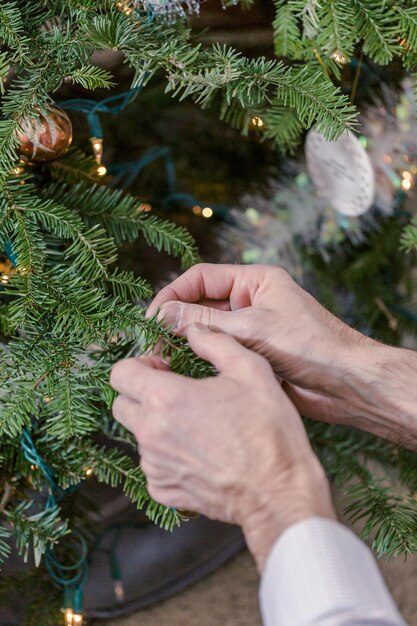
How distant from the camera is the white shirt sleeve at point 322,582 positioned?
42 centimetres

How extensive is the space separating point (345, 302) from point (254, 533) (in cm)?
63

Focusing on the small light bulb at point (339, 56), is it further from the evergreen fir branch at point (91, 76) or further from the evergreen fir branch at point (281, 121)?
the evergreen fir branch at point (91, 76)

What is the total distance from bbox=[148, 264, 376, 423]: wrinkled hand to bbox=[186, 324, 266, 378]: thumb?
36 millimetres

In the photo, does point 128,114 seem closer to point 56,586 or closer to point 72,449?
point 72,449

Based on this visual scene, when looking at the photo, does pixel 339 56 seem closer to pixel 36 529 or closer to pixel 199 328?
pixel 199 328

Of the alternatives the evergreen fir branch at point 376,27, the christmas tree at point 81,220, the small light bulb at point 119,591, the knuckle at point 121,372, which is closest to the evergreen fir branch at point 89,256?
the christmas tree at point 81,220

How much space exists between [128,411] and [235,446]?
100 mm

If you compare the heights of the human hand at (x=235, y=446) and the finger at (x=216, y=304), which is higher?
the human hand at (x=235, y=446)

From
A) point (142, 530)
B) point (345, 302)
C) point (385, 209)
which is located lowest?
point (142, 530)

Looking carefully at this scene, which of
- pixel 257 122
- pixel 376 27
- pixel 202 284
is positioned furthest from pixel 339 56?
pixel 202 284

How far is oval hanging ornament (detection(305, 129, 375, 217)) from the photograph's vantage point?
86 centimetres

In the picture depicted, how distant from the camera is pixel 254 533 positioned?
0.48m

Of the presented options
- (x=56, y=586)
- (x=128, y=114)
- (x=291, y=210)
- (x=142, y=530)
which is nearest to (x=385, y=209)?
(x=291, y=210)

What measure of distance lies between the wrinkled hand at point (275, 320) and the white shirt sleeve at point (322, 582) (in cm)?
18
